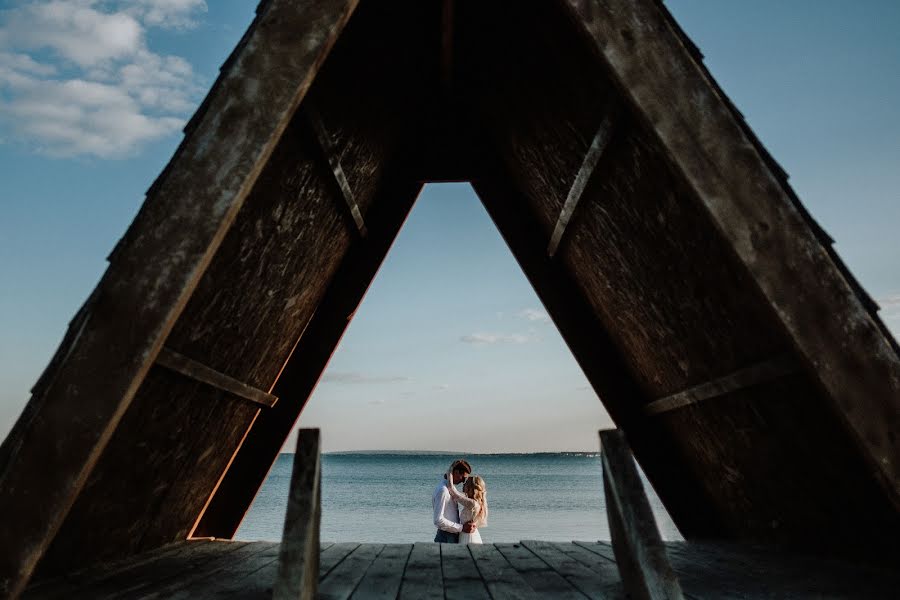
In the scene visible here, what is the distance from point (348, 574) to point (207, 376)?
1.11 meters

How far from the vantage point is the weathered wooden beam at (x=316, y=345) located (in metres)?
4.26

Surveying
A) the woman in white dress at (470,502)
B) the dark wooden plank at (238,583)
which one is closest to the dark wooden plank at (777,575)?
the dark wooden plank at (238,583)

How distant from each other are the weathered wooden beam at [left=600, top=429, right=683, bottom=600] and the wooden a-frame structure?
24.9 inches

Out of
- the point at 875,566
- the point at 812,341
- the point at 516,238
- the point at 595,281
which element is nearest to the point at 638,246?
the point at 595,281

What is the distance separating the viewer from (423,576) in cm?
294

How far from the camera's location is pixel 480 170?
432cm

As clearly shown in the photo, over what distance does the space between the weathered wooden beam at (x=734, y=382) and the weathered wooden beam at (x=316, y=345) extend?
79.8 inches

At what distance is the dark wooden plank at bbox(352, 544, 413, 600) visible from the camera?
2.56 m

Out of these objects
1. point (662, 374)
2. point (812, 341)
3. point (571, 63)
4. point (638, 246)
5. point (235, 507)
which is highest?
point (571, 63)

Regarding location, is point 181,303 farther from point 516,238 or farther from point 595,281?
point 516,238

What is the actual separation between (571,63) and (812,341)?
1411 millimetres

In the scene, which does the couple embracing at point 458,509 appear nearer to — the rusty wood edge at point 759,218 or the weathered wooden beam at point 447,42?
the weathered wooden beam at point 447,42

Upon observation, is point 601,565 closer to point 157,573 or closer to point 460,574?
point 460,574

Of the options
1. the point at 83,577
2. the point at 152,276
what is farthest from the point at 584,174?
the point at 83,577
